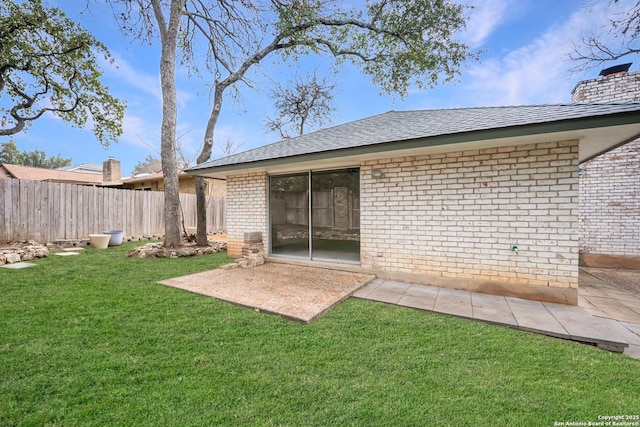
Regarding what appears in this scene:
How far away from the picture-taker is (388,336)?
8.82 ft

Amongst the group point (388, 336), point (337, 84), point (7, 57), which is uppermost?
point (337, 84)

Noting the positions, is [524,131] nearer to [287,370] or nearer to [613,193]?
[287,370]

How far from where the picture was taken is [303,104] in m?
15.9

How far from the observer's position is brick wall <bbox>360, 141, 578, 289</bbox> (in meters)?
3.64

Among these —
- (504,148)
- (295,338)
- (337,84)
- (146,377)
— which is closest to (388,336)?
(295,338)

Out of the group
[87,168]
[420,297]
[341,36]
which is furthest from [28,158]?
[420,297]

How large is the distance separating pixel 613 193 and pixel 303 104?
1415 cm

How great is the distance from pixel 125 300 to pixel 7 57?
10603mm

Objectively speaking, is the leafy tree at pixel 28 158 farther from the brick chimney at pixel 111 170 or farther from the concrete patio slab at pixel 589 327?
the concrete patio slab at pixel 589 327

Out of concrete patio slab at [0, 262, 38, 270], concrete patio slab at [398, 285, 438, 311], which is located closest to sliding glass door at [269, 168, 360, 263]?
concrete patio slab at [398, 285, 438, 311]

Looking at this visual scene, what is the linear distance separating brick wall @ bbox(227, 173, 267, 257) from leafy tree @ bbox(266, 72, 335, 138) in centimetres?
1038

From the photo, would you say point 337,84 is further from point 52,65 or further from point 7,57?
point 7,57

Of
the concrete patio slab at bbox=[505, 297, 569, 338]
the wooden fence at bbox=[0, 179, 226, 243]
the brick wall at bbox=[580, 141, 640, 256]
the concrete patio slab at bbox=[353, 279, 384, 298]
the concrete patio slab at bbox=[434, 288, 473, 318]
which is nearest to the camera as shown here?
the concrete patio slab at bbox=[505, 297, 569, 338]

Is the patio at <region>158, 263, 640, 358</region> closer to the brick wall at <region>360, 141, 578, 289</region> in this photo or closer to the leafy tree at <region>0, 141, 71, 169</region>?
the brick wall at <region>360, 141, 578, 289</region>
